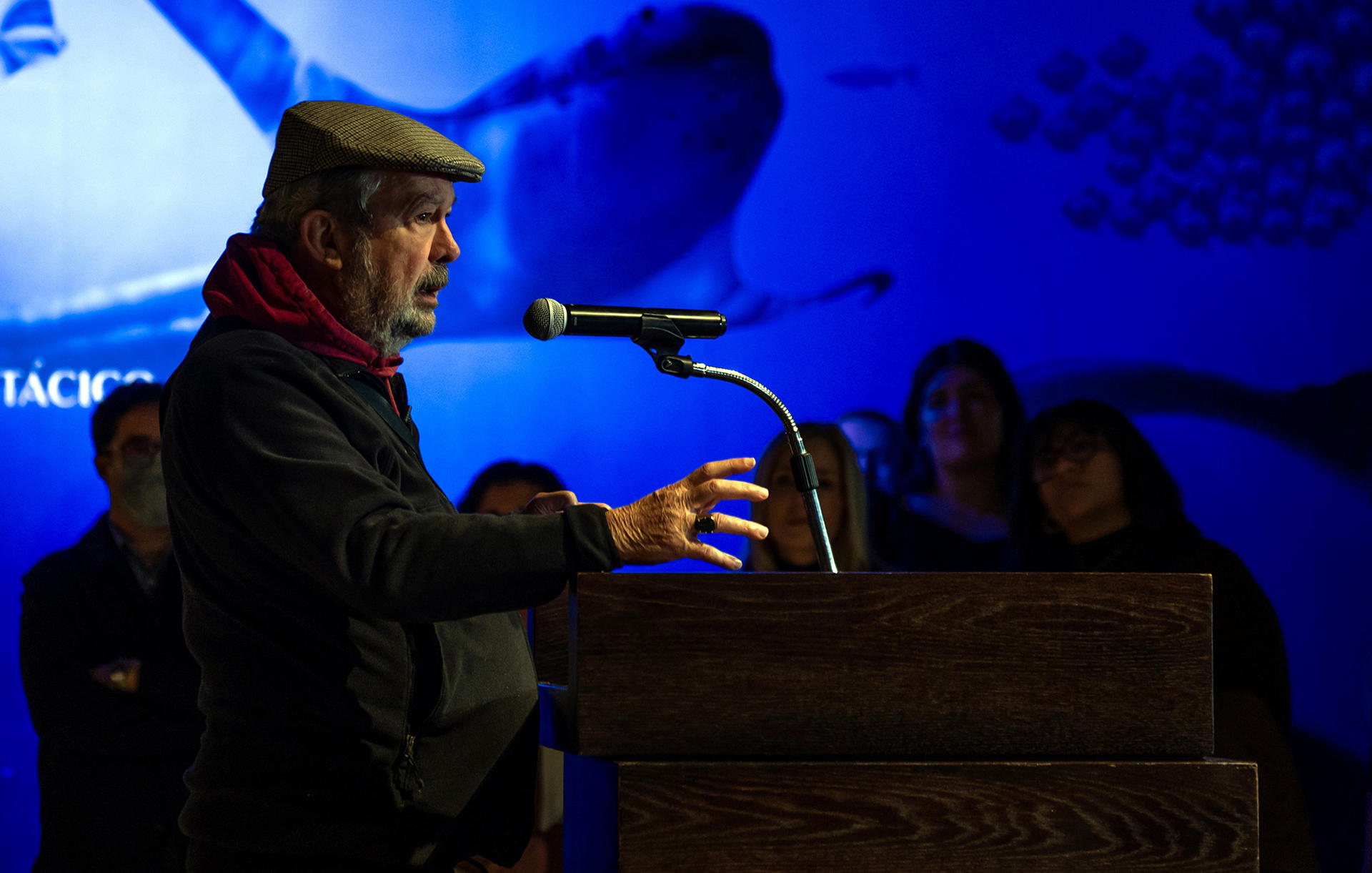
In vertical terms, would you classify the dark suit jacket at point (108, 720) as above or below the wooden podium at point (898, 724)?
below

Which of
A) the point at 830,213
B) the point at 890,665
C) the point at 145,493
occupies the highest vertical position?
the point at 830,213

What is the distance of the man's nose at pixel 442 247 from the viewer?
159cm

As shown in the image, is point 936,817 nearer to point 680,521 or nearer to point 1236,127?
point 680,521

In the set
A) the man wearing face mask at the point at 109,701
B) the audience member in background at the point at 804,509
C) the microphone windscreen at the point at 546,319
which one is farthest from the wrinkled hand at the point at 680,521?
the audience member in background at the point at 804,509

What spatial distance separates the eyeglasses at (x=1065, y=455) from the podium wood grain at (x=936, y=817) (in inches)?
110

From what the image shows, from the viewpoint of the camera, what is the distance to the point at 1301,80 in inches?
153

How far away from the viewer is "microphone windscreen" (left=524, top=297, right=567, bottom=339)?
1.33m

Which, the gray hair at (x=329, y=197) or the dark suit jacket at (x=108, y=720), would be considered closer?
the gray hair at (x=329, y=197)

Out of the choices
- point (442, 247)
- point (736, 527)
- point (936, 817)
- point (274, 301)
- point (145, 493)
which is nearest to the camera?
point (936, 817)

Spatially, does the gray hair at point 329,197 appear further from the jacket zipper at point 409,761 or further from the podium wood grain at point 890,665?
the podium wood grain at point 890,665

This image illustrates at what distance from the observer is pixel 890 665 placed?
1.04 metres

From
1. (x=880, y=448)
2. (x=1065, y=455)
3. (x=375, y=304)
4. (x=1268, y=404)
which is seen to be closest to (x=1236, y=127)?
(x=1268, y=404)

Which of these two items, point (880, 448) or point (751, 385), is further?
point (880, 448)

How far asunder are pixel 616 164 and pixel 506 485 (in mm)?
1036
